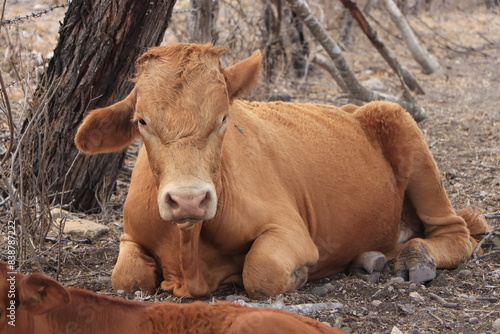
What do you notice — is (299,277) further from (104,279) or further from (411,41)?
(411,41)

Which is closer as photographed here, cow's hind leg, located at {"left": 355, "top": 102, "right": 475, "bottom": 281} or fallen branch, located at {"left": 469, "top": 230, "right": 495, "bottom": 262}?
fallen branch, located at {"left": 469, "top": 230, "right": 495, "bottom": 262}

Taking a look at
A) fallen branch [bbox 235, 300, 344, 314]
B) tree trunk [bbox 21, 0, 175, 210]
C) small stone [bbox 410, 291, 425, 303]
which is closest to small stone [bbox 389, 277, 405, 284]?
small stone [bbox 410, 291, 425, 303]

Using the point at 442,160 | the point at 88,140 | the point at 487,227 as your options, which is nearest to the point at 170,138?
the point at 88,140

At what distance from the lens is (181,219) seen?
473 centimetres

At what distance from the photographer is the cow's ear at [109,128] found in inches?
218

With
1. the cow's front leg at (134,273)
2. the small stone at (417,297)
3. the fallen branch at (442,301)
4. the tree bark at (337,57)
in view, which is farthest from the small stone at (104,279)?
the tree bark at (337,57)

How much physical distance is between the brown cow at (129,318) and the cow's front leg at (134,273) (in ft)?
6.30

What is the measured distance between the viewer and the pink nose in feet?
15.3

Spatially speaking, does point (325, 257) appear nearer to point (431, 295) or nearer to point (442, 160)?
point (431, 295)

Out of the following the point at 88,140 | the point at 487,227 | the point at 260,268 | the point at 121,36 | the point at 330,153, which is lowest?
the point at 487,227

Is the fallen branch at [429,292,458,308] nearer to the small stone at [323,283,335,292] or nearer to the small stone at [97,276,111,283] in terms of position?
the small stone at [323,283,335,292]

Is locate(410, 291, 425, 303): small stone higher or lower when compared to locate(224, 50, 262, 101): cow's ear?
lower

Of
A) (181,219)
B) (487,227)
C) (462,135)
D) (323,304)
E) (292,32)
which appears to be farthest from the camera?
(292,32)

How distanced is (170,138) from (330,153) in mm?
2187
